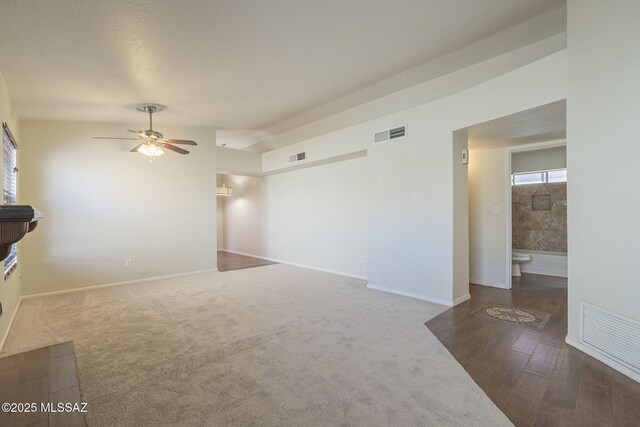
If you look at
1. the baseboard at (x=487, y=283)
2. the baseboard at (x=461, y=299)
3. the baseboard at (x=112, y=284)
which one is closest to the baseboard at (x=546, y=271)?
the baseboard at (x=487, y=283)

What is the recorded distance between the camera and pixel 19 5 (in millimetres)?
2041

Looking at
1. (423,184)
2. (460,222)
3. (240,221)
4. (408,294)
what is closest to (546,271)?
(460,222)

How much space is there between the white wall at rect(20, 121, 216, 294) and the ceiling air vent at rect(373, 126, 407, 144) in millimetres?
3448

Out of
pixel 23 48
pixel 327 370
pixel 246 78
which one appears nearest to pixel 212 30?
pixel 246 78

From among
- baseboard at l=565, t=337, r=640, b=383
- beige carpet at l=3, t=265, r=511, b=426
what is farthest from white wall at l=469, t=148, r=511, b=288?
baseboard at l=565, t=337, r=640, b=383

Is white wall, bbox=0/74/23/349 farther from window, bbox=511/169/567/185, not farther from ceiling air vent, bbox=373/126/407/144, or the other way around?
window, bbox=511/169/567/185

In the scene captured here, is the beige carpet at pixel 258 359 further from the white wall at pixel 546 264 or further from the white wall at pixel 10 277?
the white wall at pixel 546 264

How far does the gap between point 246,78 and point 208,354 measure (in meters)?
3.00

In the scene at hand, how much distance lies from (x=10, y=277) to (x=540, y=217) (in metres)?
8.50

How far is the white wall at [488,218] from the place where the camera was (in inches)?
180

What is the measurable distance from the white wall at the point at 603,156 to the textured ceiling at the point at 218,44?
0.47 meters

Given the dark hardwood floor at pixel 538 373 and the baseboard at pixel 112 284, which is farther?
the baseboard at pixel 112 284

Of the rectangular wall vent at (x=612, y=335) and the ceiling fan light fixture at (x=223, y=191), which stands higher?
the ceiling fan light fixture at (x=223, y=191)

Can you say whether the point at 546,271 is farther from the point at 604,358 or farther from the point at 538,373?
the point at 538,373
